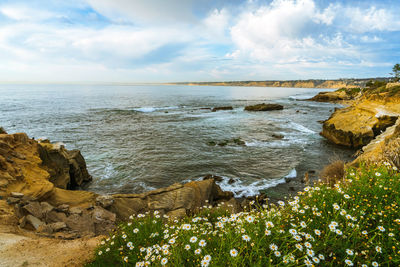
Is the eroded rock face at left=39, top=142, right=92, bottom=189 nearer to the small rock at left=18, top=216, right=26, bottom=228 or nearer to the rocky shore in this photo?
the rocky shore

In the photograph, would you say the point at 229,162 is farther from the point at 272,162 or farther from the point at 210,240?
the point at 210,240

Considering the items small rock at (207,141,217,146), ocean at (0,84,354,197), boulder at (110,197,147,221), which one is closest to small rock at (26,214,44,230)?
boulder at (110,197,147,221)

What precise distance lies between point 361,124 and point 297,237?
950 inches

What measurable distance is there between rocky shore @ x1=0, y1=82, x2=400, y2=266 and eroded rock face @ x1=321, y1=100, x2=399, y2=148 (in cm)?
981

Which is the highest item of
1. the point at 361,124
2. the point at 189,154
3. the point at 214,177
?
the point at 361,124

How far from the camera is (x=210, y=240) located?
3.36 m

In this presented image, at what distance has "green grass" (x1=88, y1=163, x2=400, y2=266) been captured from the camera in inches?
106

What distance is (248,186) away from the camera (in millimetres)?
12625

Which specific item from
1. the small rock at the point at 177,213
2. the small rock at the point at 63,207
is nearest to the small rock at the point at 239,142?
the small rock at the point at 177,213

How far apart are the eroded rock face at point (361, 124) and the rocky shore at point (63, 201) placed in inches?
386

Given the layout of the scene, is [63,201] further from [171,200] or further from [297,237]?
[297,237]

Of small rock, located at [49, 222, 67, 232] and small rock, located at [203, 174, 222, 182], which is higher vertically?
small rock, located at [49, 222, 67, 232]

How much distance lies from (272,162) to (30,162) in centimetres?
1612

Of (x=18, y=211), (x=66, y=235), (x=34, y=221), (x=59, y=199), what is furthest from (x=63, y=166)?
(x=66, y=235)
